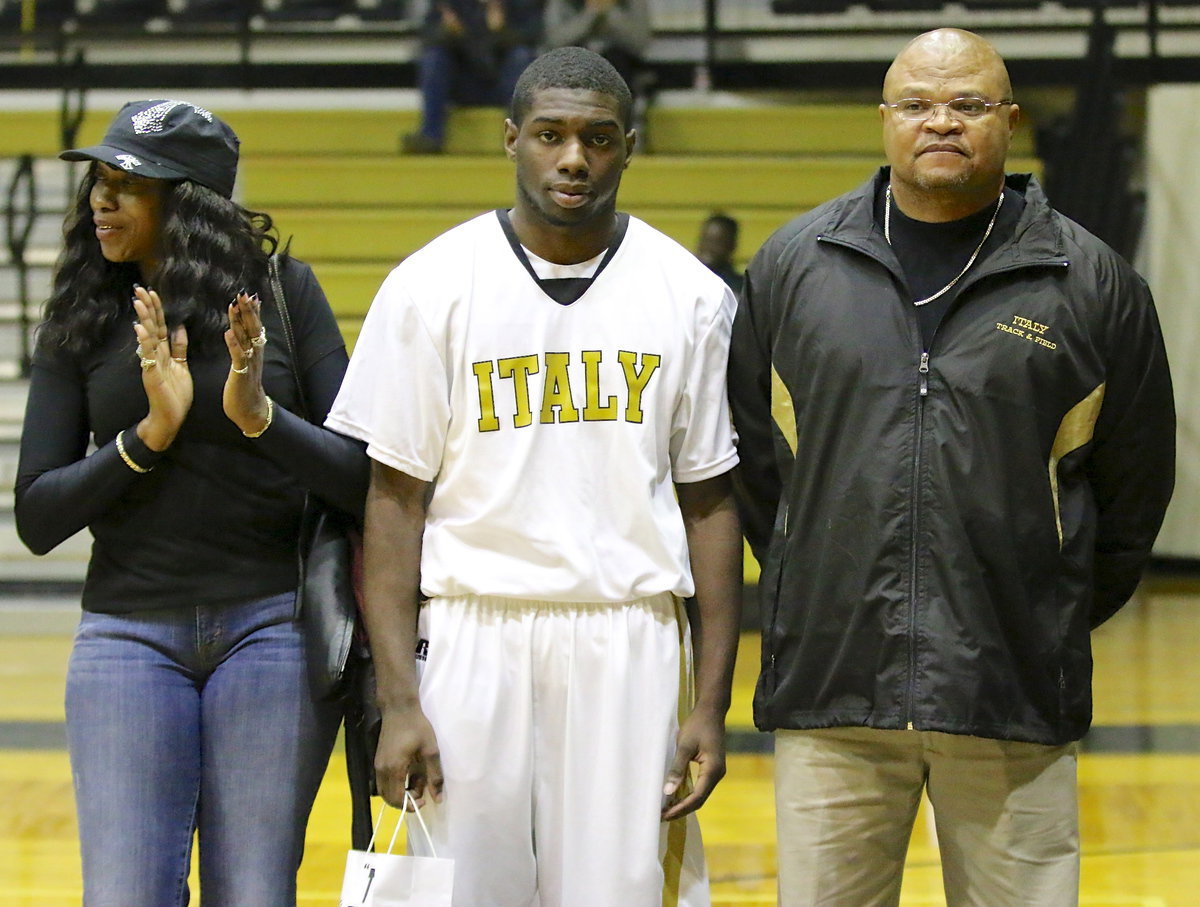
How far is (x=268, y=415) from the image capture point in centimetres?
227

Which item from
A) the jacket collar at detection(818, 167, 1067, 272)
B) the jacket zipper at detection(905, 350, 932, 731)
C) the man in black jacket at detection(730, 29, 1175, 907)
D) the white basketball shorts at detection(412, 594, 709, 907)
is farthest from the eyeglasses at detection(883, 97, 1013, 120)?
the white basketball shorts at detection(412, 594, 709, 907)

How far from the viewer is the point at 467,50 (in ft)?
29.2

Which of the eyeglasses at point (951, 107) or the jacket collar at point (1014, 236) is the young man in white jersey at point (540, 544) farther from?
the eyeglasses at point (951, 107)

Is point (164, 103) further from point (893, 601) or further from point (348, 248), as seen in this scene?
point (348, 248)

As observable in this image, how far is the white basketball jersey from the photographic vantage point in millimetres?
2266

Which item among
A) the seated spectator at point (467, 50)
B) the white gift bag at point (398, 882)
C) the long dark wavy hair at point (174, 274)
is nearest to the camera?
the white gift bag at point (398, 882)

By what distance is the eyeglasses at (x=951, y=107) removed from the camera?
7.35 ft

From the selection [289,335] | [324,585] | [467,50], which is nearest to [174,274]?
[289,335]

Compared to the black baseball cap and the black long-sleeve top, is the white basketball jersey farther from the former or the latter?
the black baseball cap

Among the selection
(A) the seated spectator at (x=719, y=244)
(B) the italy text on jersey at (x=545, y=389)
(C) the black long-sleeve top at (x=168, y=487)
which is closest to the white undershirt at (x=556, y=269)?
(B) the italy text on jersey at (x=545, y=389)

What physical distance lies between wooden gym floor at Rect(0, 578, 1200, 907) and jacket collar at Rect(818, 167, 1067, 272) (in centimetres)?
186

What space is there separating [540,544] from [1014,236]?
2.73ft

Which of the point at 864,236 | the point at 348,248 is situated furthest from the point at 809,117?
the point at 864,236

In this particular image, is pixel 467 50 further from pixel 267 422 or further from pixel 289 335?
pixel 267 422
